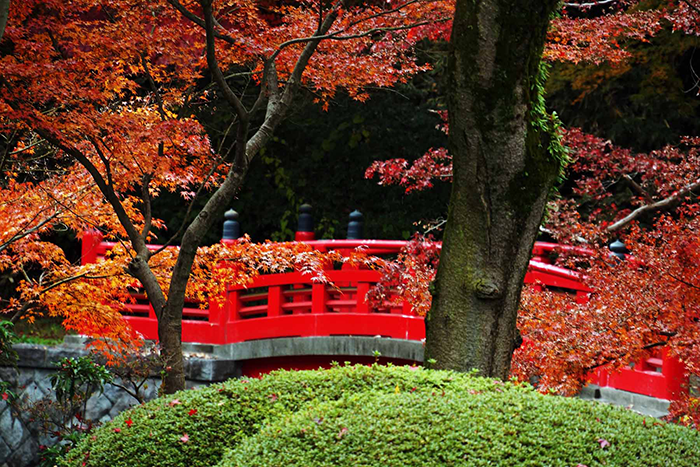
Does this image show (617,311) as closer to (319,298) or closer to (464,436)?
(464,436)

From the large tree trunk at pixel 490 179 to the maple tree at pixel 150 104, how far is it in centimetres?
166

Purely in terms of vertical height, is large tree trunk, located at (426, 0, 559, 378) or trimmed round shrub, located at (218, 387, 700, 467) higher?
large tree trunk, located at (426, 0, 559, 378)

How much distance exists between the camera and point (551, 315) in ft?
22.2

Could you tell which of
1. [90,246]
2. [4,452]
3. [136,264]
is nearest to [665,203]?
[136,264]

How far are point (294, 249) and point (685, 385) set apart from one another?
410 cm

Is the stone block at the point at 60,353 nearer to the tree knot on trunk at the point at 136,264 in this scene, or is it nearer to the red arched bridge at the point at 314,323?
the red arched bridge at the point at 314,323

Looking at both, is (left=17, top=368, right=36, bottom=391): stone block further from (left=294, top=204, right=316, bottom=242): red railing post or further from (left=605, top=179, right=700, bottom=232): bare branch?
(left=605, top=179, right=700, bottom=232): bare branch

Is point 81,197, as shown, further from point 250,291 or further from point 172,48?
point 250,291

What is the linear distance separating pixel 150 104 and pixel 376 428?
589 cm

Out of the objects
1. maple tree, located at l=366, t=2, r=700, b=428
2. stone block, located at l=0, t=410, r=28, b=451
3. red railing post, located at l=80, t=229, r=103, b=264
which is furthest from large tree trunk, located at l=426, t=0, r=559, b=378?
stone block, located at l=0, t=410, r=28, b=451

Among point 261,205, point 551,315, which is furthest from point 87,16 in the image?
point 551,315

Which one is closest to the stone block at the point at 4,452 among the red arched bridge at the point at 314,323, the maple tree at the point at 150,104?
the red arched bridge at the point at 314,323

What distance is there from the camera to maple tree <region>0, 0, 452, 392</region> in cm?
668

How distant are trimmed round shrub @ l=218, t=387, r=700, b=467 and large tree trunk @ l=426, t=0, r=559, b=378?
1278 millimetres
